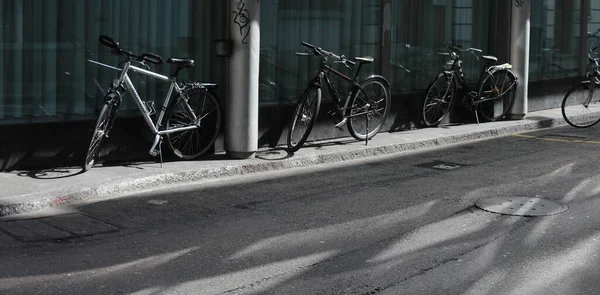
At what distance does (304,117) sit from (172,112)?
180cm

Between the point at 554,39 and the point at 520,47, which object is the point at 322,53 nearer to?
the point at 520,47

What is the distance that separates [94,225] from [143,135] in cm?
254

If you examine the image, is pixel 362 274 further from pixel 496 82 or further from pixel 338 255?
pixel 496 82

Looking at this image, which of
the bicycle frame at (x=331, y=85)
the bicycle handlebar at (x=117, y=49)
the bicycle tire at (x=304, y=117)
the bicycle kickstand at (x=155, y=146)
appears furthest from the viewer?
the bicycle frame at (x=331, y=85)

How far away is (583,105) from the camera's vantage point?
45.6 feet

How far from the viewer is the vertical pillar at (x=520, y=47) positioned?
45.0 feet

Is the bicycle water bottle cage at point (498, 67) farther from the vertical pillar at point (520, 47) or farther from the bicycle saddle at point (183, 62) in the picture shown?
the bicycle saddle at point (183, 62)

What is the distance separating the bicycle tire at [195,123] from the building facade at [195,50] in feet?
0.66

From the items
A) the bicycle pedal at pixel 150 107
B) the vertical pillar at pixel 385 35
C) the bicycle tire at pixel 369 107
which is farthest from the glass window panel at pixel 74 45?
the vertical pillar at pixel 385 35

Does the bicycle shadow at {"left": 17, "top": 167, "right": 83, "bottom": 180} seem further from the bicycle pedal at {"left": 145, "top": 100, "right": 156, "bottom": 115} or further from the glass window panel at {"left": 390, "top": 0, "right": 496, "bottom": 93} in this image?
the glass window panel at {"left": 390, "top": 0, "right": 496, "bottom": 93}

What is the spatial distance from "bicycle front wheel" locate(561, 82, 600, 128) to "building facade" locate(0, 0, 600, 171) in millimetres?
1313

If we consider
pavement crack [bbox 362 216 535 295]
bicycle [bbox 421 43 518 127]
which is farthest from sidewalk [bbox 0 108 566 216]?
pavement crack [bbox 362 216 535 295]

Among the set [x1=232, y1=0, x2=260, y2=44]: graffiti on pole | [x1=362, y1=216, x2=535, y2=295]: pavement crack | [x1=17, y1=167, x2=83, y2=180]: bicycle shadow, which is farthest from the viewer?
[x1=232, y1=0, x2=260, y2=44]: graffiti on pole

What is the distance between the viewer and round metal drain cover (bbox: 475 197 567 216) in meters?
7.80
